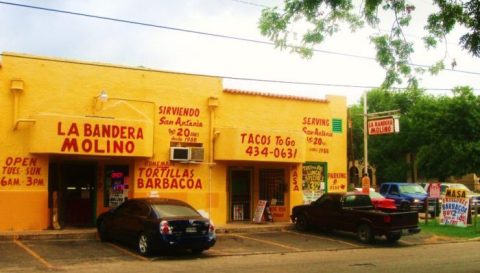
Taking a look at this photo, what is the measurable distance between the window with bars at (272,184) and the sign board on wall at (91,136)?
5.88m

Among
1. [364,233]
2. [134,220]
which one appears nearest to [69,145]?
[134,220]

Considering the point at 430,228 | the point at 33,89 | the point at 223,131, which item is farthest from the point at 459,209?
the point at 33,89

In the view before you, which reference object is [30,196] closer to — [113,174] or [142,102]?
[113,174]

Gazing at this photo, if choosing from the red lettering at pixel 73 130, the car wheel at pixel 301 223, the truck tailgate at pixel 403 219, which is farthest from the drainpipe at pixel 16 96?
the truck tailgate at pixel 403 219

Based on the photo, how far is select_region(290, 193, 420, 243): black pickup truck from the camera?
18.6m

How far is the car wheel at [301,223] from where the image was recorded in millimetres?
21328

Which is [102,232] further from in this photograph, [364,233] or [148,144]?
[364,233]

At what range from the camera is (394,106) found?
5703 cm

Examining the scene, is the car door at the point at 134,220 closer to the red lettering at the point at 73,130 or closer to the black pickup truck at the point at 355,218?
the red lettering at the point at 73,130

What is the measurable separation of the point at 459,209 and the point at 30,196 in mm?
17004

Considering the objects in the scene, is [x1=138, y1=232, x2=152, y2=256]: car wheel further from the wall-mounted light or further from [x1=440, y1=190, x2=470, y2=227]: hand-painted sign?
[x1=440, y1=190, x2=470, y2=227]: hand-painted sign

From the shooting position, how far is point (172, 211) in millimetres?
15281

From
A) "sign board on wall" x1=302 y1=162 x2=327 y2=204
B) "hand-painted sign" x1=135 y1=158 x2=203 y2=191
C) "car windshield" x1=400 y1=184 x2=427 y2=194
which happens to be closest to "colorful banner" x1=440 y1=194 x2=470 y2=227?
"sign board on wall" x1=302 y1=162 x2=327 y2=204

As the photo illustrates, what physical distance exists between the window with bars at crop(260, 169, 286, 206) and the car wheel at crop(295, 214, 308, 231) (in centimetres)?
199
